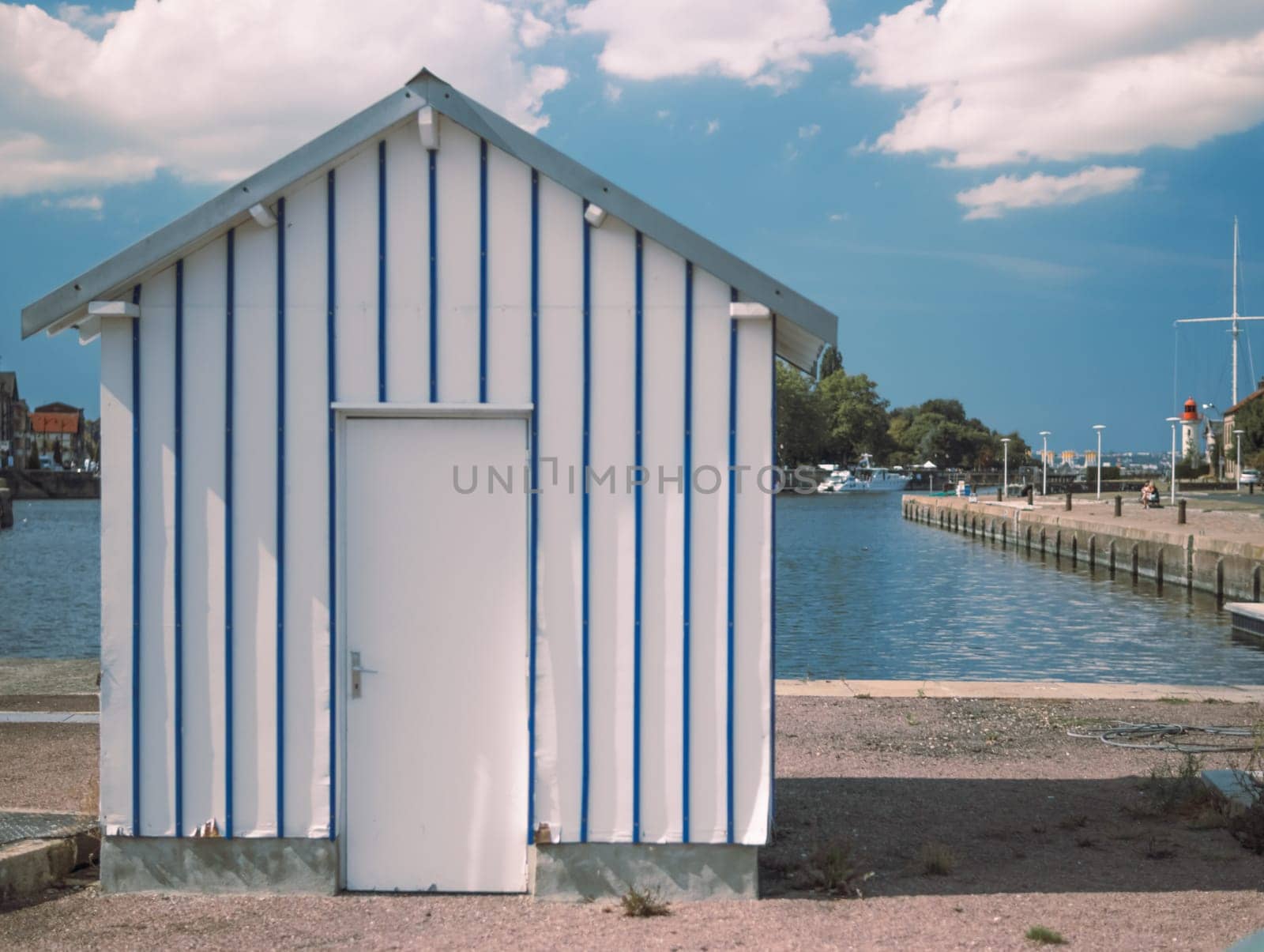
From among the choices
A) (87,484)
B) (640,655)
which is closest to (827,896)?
(640,655)

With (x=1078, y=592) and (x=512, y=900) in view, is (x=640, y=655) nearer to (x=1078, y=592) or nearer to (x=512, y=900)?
(x=512, y=900)

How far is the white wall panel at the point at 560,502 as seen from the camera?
6137 mm

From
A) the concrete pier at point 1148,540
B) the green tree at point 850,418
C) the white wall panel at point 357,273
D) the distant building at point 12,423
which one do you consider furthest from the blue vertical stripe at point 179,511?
the green tree at point 850,418

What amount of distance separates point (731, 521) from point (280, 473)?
2353 mm

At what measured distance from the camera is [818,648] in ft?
78.2

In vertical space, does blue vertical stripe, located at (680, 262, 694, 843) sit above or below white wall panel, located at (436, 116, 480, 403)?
below

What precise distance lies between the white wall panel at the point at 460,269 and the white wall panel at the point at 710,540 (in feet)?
3.79

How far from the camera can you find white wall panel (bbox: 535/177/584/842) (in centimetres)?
614

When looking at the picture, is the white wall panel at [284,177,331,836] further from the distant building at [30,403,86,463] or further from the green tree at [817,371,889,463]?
the distant building at [30,403,86,463]

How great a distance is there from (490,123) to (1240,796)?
627 centimetres

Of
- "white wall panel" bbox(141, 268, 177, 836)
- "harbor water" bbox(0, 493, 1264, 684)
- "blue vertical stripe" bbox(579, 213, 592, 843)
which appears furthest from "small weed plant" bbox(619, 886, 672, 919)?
"harbor water" bbox(0, 493, 1264, 684)

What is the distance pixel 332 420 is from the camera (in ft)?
20.2

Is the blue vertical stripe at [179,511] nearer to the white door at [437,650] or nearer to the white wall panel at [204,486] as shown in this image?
the white wall panel at [204,486]

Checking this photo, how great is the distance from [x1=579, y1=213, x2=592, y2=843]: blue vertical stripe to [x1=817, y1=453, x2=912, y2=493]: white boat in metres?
134
